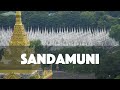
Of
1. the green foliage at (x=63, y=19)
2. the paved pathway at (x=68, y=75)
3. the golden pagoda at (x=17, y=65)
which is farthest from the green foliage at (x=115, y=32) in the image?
the golden pagoda at (x=17, y=65)

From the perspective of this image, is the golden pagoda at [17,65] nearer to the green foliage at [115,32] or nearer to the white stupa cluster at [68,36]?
the white stupa cluster at [68,36]

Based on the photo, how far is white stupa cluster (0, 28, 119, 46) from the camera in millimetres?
7492

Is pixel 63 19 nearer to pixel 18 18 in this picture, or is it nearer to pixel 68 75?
pixel 18 18

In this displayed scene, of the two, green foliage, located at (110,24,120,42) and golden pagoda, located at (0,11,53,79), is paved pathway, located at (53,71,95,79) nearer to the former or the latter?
golden pagoda, located at (0,11,53,79)

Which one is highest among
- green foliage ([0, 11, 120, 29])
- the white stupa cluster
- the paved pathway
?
green foliage ([0, 11, 120, 29])

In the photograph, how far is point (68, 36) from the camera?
764 centimetres

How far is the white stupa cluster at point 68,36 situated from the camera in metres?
7.49

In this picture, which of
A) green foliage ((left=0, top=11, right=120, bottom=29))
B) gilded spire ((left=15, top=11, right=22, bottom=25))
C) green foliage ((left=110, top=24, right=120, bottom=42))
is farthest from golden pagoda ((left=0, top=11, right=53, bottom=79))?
green foliage ((left=110, top=24, right=120, bottom=42))

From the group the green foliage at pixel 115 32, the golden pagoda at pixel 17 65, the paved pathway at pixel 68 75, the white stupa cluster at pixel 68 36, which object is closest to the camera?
the paved pathway at pixel 68 75

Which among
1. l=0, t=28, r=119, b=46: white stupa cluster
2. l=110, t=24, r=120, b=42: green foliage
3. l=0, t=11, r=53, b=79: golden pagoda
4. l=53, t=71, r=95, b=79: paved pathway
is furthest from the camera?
l=0, t=28, r=119, b=46: white stupa cluster
